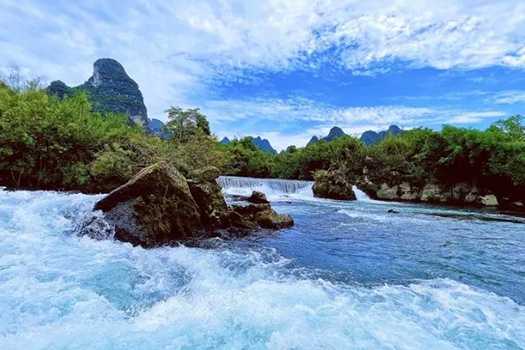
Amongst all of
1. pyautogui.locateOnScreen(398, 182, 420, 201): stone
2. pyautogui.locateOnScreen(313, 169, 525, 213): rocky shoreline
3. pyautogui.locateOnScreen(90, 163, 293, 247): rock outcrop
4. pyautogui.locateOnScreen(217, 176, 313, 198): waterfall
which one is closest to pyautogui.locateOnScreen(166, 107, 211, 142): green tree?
pyautogui.locateOnScreen(217, 176, 313, 198): waterfall

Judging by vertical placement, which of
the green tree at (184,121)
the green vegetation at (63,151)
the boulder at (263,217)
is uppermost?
the green tree at (184,121)

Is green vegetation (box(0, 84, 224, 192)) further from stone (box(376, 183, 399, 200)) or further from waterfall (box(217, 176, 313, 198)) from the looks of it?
stone (box(376, 183, 399, 200))

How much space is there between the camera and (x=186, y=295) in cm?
500

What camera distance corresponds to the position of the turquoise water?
376 cm

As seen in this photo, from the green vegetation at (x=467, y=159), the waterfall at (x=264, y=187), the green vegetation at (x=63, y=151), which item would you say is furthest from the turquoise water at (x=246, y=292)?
the green vegetation at (x=467, y=159)

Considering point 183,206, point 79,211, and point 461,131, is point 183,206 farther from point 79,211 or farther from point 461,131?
point 461,131

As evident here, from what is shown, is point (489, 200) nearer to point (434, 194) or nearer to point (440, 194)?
point (440, 194)

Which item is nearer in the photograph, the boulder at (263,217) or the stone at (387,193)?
the boulder at (263,217)

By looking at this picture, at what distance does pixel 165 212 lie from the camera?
873cm

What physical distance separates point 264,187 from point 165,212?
16.6 m

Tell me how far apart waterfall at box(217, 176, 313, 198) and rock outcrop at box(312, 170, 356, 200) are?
106 centimetres

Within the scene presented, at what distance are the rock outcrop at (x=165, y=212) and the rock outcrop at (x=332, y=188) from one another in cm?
1459

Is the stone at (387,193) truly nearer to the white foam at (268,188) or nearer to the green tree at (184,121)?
the white foam at (268,188)

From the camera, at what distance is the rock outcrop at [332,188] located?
25.0 meters
